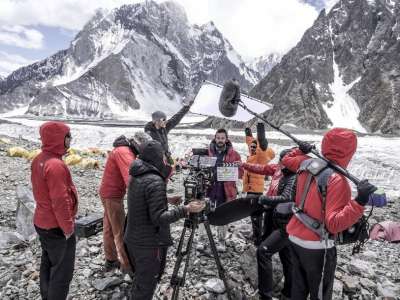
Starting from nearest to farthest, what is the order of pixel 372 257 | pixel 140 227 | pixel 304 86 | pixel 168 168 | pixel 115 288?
pixel 140 227 → pixel 168 168 → pixel 115 288 → pixel 372 257 → pixel 304 86

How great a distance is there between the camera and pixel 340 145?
3.77m

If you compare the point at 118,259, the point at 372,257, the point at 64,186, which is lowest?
the point at 372,257

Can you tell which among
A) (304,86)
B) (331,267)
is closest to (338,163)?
(331,267)

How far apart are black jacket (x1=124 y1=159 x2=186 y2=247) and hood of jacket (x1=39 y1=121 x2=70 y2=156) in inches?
39.3

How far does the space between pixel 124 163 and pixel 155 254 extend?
49.1 inches

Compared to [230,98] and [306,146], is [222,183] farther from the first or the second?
[306,146]

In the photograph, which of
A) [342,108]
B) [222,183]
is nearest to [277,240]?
[222,183]

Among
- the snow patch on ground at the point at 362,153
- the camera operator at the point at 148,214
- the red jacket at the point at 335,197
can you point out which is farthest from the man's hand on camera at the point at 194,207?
the snow patch on ground at the point at 362,153

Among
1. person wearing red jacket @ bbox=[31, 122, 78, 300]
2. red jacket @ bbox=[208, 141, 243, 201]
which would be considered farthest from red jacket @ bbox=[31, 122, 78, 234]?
red jacket @ bbox=[208, 141, 243, 201]

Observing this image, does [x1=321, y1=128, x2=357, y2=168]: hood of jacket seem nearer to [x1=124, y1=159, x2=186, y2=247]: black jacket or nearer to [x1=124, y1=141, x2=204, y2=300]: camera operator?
[x1=124, y1=141, x2=204, y2=300]: camera operator

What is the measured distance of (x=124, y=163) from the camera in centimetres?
502

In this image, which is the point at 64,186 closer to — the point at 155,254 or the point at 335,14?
the point at 155,254

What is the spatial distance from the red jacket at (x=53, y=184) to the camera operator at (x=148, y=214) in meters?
0.75

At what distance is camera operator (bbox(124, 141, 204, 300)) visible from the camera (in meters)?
4.04
